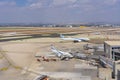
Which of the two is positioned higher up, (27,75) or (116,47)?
(116,47)

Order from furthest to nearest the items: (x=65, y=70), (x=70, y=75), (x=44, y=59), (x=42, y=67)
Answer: (x=44, y=59) < (x=42, y=67) < (x=65, y=70) < (x=70, y=75)

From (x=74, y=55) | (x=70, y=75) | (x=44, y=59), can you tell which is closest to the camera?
(x=70, y=75)

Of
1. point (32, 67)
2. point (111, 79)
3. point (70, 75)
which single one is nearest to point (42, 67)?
point (32, 67)

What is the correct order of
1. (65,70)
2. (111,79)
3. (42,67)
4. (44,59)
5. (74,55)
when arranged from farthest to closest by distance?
(74,55), (44,59), (42,67), (65,70), (111,79)

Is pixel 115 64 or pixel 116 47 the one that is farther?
pixel 116 47

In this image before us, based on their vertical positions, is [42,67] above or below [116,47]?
below

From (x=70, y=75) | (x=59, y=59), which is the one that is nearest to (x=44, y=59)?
(x=59, y=59)

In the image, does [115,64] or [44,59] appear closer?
[115,64]

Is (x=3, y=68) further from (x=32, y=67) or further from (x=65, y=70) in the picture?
(x=65, y=70)

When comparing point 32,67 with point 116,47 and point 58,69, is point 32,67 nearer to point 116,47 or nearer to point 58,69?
point 58,69
